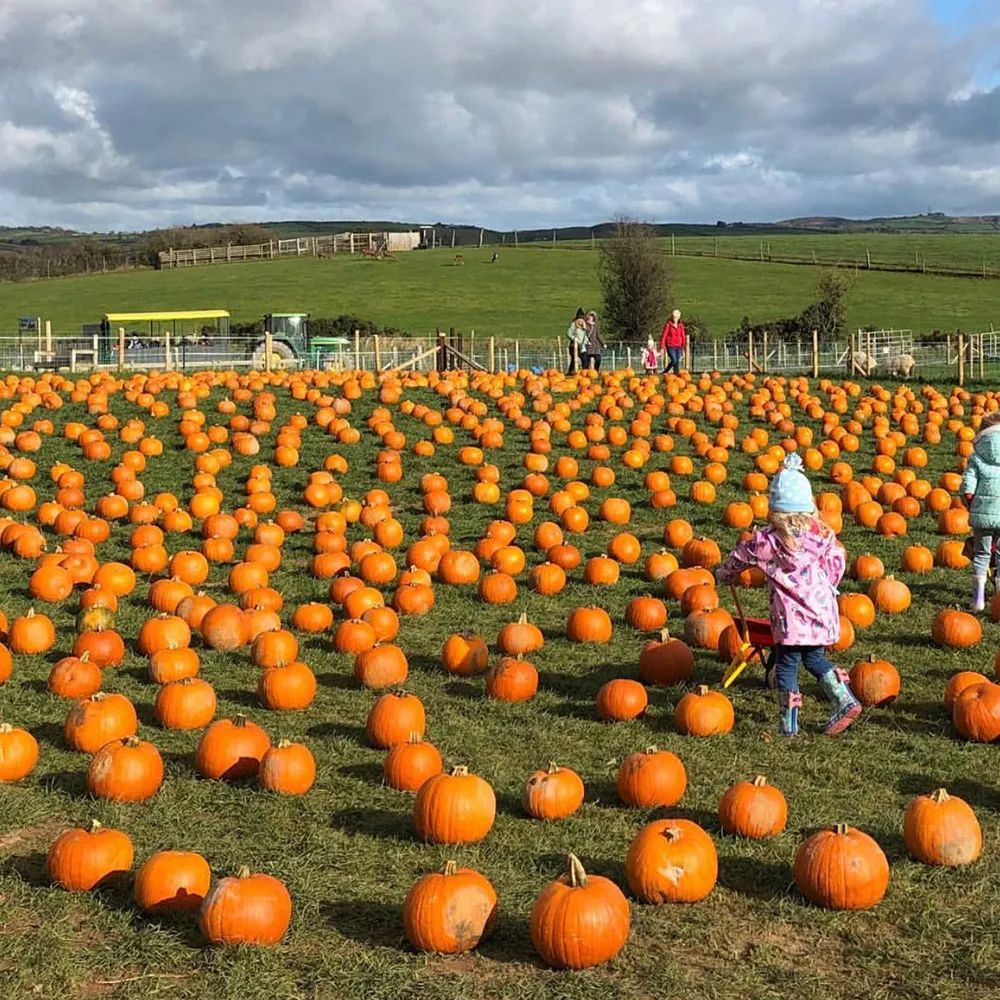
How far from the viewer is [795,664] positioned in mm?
8180

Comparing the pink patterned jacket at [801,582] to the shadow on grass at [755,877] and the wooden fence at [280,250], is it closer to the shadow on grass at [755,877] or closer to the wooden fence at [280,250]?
the shadow on grass at [755,877]

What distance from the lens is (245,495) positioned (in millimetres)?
17297

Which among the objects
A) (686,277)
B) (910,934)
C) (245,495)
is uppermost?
(686,277)

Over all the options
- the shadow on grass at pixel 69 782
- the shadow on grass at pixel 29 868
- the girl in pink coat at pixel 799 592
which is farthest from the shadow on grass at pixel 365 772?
the girl in pink coat at pixel 799 592

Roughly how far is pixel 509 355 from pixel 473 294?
134 ft

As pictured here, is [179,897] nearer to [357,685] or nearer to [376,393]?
[357,685]

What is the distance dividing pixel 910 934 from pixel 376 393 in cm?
1973

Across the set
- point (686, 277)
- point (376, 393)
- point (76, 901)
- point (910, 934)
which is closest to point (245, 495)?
point (376, 393)

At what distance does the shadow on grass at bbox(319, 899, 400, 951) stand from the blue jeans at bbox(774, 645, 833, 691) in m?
3.55

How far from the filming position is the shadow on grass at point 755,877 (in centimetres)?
585

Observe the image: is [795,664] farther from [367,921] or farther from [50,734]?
[50,734]

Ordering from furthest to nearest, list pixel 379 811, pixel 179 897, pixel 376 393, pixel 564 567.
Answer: pixel 376 393
pixel 564 567
pixel 379 811
pixel 179 897

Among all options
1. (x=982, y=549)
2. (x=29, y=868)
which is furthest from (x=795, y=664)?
(x=29, y=868)

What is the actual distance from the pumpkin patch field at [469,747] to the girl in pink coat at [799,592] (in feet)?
Answer: 1.00
